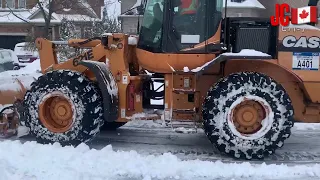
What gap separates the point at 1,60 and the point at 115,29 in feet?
20.1

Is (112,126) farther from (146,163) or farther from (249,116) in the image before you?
(249,116)

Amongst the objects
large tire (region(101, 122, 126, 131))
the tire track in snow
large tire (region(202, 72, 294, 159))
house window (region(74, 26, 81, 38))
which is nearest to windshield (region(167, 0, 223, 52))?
large tire (region(202, 72, 294, 159))

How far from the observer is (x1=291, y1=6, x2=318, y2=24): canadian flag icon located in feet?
20.1

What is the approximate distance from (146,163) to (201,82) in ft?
5.67

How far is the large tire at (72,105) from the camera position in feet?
22.4

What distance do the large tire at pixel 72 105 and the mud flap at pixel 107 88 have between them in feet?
0.50

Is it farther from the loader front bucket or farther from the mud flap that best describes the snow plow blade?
the mud flap

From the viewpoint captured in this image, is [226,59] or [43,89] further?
[43,89]

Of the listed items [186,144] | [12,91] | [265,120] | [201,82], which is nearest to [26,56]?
[12,91]

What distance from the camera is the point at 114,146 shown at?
289 inches

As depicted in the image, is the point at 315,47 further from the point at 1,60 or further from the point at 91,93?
the point at 1,60

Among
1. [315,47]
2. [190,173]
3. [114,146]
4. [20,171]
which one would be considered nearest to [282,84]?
[315,47]

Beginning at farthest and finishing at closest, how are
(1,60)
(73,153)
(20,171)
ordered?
(1,60)
(73,153)
(20,171)

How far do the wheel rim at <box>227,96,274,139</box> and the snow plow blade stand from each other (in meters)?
3.44
